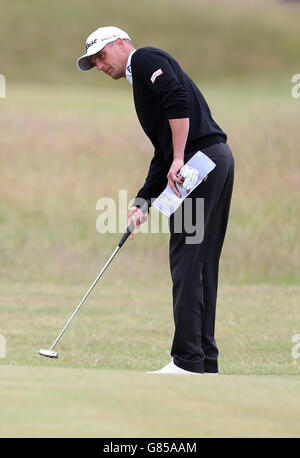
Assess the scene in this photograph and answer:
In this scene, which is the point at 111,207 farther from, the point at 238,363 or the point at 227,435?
the point at 227,435

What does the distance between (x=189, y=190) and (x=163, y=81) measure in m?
0.54

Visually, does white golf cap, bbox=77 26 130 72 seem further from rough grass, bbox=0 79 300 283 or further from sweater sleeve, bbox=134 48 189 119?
A: rough grass, bbox=0 79 300 283

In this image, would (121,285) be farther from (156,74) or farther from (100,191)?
(156,74)

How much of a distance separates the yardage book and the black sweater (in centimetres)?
9

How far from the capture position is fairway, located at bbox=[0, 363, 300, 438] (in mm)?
2938

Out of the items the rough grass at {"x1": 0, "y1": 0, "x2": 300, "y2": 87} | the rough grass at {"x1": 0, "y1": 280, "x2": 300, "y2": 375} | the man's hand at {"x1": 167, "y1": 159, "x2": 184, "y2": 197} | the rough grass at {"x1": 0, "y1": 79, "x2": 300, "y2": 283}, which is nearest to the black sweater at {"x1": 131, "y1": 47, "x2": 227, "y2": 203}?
the man's hand at {"x1": 167, "y1": 159, "x2": 184, "y2": 197}

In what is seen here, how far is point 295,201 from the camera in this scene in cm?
1462

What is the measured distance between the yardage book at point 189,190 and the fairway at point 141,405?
4.52 feet

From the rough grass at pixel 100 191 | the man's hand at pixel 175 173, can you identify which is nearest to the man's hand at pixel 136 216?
the man's hand at pixel 175 173

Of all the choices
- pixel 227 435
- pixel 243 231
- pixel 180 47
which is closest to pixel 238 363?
pixel 227 435

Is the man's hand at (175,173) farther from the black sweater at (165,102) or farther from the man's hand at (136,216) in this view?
the man's hand at (136,216)

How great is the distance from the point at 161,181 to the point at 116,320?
3825 millimetres

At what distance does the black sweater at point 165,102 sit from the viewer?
4.81 metres

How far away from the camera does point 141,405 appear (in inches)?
125
